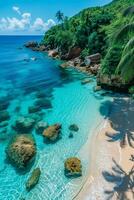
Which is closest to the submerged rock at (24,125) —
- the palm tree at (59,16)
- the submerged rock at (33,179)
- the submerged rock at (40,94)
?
the submerged rock at (33,179)

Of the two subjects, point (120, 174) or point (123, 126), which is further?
point (123, 126)

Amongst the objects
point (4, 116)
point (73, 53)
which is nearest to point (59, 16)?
point (73, 53)

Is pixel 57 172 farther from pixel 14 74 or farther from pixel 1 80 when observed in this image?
pixel 14 74

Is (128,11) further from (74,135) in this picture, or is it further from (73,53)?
(73,53)

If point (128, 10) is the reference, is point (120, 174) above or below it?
below

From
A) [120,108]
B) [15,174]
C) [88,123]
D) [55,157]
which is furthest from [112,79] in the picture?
[15,174]
